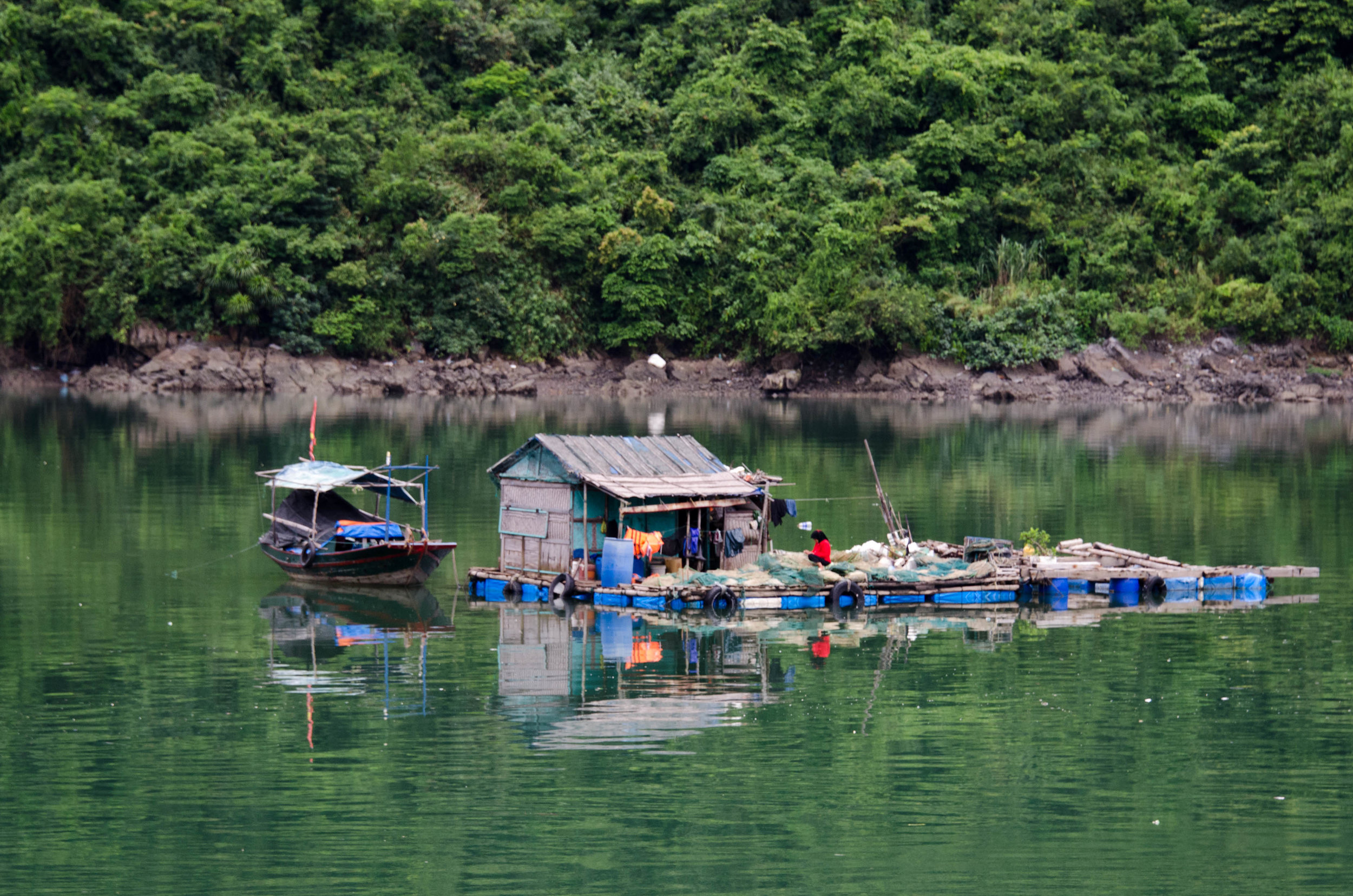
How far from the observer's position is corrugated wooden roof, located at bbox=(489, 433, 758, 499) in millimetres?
33625

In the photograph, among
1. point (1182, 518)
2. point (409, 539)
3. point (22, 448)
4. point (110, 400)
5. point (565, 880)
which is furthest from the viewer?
point (110, 400)

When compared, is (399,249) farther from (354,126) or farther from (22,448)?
(22,448)

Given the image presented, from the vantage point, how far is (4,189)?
93.4m

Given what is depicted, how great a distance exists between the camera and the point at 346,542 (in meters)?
36.6

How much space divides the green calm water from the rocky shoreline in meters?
44.0

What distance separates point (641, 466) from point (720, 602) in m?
3.82

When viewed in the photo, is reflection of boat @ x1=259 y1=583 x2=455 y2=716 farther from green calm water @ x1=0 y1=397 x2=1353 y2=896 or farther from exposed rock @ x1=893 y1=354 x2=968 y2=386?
exposed rock @ x1=893 y1=354 x2=968 y2=386

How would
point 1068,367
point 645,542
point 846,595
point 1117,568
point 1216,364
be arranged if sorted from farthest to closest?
point 1068,367 < point 1216,364 < point 1117,568 < point 645,542 < point 846,595

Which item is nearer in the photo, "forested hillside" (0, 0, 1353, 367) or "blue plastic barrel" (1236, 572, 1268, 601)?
"blue plastic barrel" (1236, 572, 1268, 601)

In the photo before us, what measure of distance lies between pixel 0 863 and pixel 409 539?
743 inches

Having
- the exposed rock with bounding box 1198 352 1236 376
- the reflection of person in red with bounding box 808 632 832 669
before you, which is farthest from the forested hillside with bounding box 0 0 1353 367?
the reflection of person in red with bounding box 808 632 832 669

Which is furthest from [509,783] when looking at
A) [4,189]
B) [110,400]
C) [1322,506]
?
[4,189]

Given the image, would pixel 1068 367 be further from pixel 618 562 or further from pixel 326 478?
pixel 618 562

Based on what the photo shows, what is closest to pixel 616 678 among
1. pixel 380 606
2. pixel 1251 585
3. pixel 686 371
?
pixel 380 606
